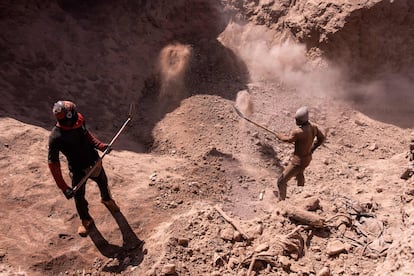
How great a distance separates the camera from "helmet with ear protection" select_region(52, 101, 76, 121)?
3.95 metres

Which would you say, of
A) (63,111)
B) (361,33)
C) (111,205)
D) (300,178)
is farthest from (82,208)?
(361,33)

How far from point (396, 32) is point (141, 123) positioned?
544 centimetres

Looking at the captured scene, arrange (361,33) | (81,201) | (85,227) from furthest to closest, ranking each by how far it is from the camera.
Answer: (361,33), (85,227), (81,201)

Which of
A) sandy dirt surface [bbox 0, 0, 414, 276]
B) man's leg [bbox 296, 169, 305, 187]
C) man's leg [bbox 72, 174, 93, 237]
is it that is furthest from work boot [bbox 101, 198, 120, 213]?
man's leg [bbox 296, 169, 305, 187]

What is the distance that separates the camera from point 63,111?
3975 millimetres

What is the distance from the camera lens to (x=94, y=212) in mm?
5082

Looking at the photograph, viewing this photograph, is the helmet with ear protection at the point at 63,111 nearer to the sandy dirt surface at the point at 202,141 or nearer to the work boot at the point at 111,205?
the work boot at the point at 111,205

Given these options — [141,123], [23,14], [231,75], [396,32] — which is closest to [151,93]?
[141,123]

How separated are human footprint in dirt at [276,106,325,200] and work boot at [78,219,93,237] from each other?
8.77 feet

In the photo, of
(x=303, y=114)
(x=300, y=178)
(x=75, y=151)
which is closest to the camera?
(x=75, y=151)

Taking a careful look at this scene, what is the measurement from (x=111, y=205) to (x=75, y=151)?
42.9 inches

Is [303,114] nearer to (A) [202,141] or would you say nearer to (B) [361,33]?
(A) [202,141]

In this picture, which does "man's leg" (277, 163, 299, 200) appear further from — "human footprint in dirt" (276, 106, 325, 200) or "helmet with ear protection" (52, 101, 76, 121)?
"helmet with ear protection" (52, 101, 76, 121)

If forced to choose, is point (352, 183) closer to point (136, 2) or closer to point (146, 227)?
point (146, 227)
